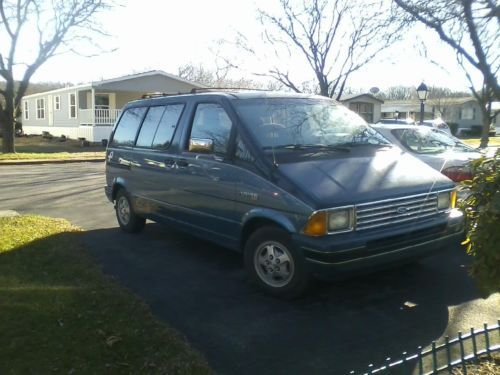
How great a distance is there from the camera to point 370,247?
434 cm

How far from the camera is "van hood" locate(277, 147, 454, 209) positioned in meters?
4.36

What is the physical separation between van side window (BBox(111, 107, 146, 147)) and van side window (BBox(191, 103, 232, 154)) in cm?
152

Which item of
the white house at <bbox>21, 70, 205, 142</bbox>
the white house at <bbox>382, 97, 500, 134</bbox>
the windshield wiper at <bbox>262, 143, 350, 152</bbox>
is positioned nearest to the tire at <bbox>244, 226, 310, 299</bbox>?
the windshield wiper at <bbox>262, 143, 350, 152</bbox>

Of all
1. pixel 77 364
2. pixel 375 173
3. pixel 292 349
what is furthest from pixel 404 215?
pixel 77 364

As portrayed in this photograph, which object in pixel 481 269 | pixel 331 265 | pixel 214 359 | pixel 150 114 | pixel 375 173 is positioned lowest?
pixel 214 359

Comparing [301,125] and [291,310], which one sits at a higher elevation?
[301,125]

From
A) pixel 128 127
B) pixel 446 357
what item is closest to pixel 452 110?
pixel 128 127

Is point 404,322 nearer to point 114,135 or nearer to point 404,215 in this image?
point 404,215

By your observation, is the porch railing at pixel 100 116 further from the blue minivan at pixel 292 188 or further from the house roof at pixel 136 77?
the blue minivan at pixel 292 188

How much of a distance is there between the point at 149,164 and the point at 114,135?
160cm

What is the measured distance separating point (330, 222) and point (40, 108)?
141 ft

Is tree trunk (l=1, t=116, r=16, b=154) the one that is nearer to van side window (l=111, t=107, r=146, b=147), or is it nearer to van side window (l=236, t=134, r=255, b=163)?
van side window (l=111, t=107, r=146, b=147)

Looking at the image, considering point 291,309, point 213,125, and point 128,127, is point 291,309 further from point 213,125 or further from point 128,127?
point 128,127

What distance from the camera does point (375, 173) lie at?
481cm
